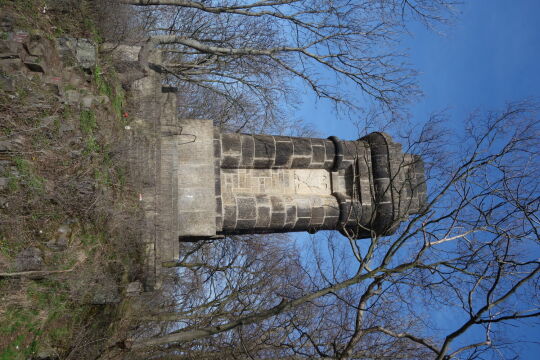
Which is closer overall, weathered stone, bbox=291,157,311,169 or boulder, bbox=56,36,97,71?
boulder, bbox=56,36,97,71

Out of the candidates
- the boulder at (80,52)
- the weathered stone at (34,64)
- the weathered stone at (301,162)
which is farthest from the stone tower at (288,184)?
the weathered stone at (34,64)

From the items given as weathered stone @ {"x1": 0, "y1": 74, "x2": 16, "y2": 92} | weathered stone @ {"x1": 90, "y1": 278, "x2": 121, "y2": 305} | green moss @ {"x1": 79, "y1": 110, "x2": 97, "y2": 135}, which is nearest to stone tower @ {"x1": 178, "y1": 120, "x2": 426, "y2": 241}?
weathered stone @ {"x1": 90, "y1": 278, "x2": 121, "y2": 305}

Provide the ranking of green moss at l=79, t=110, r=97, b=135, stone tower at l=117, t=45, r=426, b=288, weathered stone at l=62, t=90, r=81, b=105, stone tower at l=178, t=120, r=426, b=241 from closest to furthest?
weathered stone at l=62, t=90, r=81, b=105
green moss at l=79, t=110, r=97, b=135
stone tower at l=117, t=45, r=426, b=288
stone tower at l=178, t=120, r=426, b=241

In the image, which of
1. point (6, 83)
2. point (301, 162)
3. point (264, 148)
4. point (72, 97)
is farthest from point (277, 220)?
point (6, 83)

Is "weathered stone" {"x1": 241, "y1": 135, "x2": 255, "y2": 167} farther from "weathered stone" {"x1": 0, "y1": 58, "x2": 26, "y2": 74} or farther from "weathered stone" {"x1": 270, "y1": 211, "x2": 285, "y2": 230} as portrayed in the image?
"weathered stone" {"x1": 0, "y1": 58, "x2": 26, "y2": 74}

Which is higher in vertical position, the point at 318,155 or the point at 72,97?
the point at 72,97

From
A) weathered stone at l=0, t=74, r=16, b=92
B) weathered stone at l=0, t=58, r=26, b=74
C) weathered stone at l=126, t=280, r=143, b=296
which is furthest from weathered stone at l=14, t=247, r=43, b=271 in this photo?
weathered stone at l=0, t=58, r=26, b=74

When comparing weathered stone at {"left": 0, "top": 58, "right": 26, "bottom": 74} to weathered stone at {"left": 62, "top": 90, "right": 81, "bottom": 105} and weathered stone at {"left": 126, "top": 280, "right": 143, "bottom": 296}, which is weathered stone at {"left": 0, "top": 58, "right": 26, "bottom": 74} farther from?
weathered stone at {"left": 126, "top": 280, "right": 143, "bottom": 296}

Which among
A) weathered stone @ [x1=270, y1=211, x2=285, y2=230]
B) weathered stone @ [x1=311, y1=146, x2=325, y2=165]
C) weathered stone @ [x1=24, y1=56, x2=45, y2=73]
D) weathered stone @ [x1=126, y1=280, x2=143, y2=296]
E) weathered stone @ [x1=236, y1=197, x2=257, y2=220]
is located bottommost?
weathered stone @ [x1=126, y1=280, x2=143, y2=296]

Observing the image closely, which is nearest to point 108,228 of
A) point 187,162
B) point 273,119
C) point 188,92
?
point 187,162

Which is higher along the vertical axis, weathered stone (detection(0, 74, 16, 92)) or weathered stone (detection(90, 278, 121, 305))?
weathered stone (detection(0, 74, 16, 92))

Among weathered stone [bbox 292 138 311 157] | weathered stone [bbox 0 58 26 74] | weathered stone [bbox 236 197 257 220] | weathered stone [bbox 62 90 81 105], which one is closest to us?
weathered stone [bbox 0 58 26 74]

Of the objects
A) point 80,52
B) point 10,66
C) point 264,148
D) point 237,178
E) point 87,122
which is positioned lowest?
point 237,178

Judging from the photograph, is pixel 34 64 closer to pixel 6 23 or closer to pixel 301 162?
pixel 6 23
